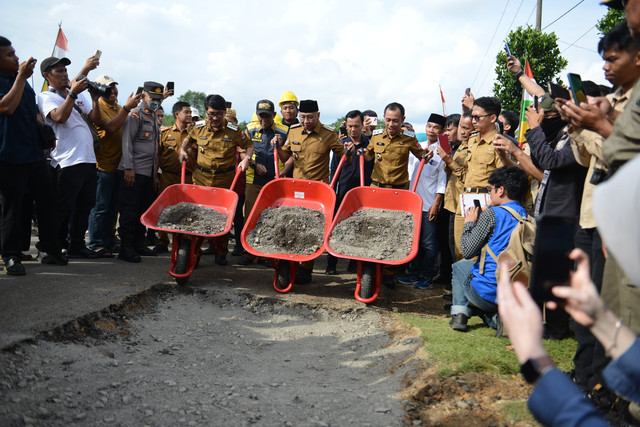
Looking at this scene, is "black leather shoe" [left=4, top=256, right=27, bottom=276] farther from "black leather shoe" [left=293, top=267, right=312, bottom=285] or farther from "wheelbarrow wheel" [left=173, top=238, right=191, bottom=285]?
"black leather shoe" [left=293, top=267, right=312, bottom=285]

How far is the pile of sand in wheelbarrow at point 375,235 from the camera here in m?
4.39

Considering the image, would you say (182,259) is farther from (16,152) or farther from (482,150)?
(482,150)

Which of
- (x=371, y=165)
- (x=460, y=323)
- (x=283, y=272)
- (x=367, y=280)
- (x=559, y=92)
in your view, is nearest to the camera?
(x=559, y=92)

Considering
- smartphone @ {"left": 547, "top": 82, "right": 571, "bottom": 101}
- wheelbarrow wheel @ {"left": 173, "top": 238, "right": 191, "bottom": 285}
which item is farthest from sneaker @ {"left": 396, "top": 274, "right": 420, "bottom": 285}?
smartphone @ {"left": 547, "top": 82, "right": 571, "bottom": 101}

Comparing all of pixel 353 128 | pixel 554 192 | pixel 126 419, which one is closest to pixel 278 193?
pixel 353 128

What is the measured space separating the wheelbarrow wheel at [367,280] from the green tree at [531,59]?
46.5 ft

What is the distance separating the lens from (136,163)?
5.76 meters

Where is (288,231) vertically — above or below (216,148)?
below

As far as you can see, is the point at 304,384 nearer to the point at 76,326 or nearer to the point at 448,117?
the point at 76,326

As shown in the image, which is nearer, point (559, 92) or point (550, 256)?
point (550, 256)

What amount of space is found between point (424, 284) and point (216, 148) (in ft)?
9.44

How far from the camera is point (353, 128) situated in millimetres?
6133

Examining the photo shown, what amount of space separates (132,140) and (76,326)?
113 inches

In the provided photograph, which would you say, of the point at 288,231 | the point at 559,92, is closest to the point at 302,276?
the point at 288,231
